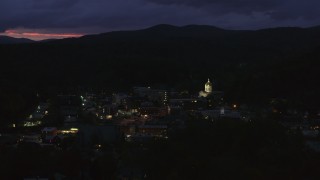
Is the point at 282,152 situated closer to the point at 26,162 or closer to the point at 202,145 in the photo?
the point at 202,145

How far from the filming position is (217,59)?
2761 inches

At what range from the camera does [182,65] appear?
198 ft

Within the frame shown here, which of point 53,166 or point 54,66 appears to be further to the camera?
point 54,66

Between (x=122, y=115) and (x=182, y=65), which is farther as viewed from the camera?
(x=182, y=65)

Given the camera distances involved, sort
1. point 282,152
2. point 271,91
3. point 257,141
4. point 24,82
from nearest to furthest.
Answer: point 282,152
point 257,141
point 271,91
point 24,82

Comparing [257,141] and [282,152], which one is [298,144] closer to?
[257,141]

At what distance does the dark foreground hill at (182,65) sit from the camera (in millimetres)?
40469

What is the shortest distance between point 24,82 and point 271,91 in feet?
61.7

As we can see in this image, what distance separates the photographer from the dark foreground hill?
4047 cm

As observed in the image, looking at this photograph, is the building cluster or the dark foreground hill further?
the dark foreground hill

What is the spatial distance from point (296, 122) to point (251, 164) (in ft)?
51.8

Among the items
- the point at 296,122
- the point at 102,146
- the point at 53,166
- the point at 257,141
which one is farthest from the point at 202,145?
the point at 296,122

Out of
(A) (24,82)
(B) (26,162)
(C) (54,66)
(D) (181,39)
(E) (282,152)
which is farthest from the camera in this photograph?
(D) (181,39)

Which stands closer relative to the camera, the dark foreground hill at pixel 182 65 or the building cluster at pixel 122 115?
the building cluster at pixel 122 115
